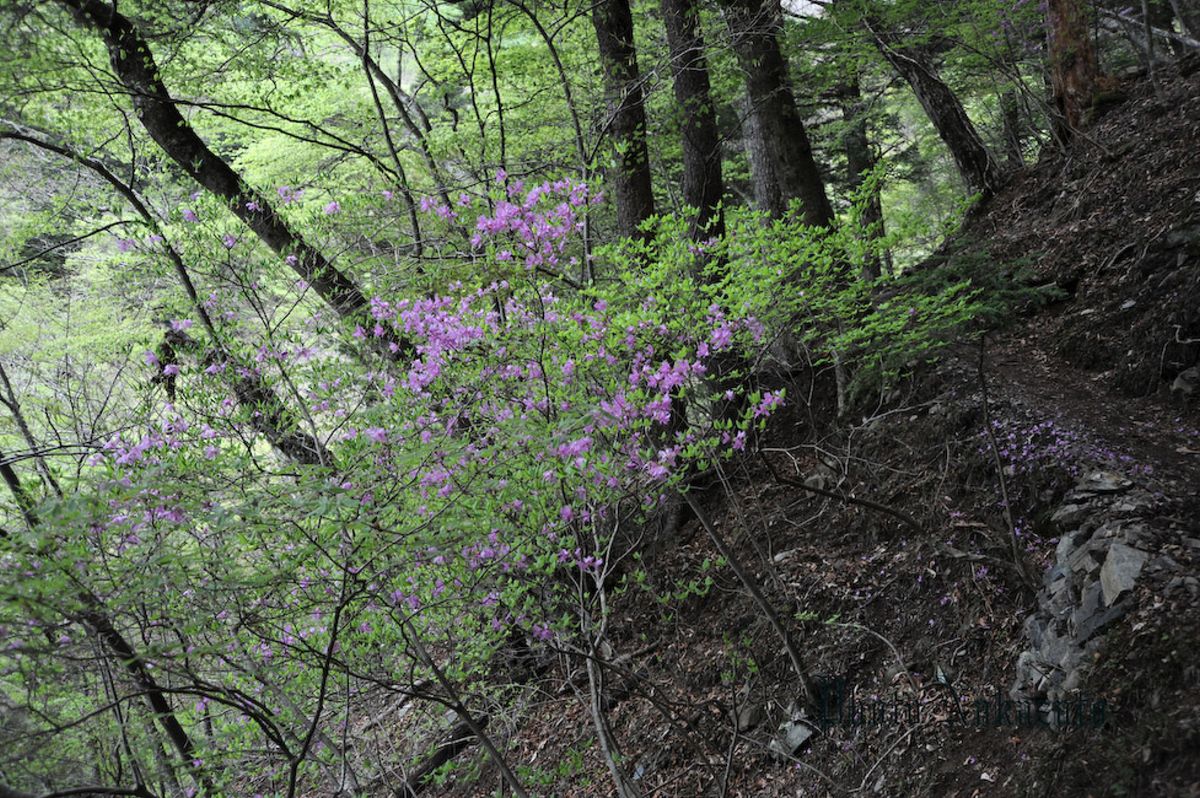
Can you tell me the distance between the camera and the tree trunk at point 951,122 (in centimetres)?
759

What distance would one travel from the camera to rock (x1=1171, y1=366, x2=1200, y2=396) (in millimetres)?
4430

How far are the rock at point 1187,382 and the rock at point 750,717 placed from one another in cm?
295

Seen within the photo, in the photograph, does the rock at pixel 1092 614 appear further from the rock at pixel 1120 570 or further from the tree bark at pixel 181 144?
the tree bark at pixel 181 144

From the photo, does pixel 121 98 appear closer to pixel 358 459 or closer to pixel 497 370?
pixel 497 370

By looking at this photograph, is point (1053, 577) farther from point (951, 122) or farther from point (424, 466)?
point (951, 122)

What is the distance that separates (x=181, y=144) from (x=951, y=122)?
6.93 meters

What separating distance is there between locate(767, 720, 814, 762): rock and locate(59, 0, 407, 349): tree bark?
3899 mm

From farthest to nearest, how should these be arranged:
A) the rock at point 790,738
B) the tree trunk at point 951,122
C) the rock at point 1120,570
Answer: the tree trunk at point 951,122 → the rock at point 790,738 → the rock at point 1120,570

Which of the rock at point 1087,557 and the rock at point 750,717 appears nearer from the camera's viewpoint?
the rock at point 1087,557

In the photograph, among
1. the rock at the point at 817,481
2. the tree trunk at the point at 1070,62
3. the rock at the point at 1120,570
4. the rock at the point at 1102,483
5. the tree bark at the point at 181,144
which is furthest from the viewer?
the tree trunk at the point at 1070,62

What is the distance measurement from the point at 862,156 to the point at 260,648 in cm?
1006

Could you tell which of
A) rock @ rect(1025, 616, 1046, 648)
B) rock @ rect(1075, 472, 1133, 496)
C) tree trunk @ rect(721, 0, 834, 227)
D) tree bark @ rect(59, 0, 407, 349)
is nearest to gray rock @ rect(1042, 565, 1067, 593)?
rock @ rect(1025, 616, 1046, 648)

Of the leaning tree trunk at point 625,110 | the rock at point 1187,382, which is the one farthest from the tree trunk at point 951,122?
the rock at point 1187,382

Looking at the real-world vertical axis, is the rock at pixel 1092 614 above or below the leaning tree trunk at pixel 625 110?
below
